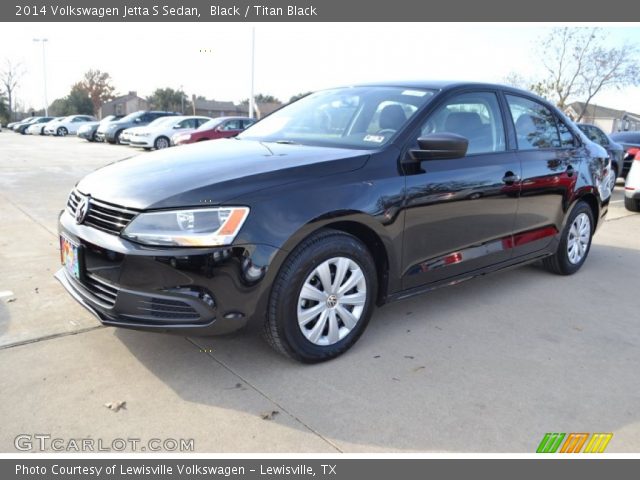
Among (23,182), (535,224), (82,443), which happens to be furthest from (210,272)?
(23,182)

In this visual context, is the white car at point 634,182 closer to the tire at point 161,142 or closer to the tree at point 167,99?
the tire at point 161,142

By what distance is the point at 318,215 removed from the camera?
2865mm

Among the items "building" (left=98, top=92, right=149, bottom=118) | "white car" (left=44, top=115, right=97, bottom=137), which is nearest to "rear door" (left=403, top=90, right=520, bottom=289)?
"white car" (left=44, top=115, right=97, bottom=137)

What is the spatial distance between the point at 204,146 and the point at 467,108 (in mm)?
1906

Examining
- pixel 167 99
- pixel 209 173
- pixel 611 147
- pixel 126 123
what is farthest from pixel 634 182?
pixel 167 99

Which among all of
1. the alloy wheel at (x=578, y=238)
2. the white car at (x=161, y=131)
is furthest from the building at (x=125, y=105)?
the alloy wheel at (x=578, y=238)

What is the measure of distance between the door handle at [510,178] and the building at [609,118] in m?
66.4

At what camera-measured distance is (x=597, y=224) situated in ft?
17.9

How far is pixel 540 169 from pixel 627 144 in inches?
403

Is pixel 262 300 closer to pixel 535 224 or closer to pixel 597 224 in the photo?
pixel 535 224

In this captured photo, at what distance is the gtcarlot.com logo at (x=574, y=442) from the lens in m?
2.49

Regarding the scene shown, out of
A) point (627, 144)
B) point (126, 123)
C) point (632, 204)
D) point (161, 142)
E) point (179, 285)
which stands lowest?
point (632, 204)

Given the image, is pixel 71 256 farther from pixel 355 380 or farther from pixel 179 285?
pixel 355 380
